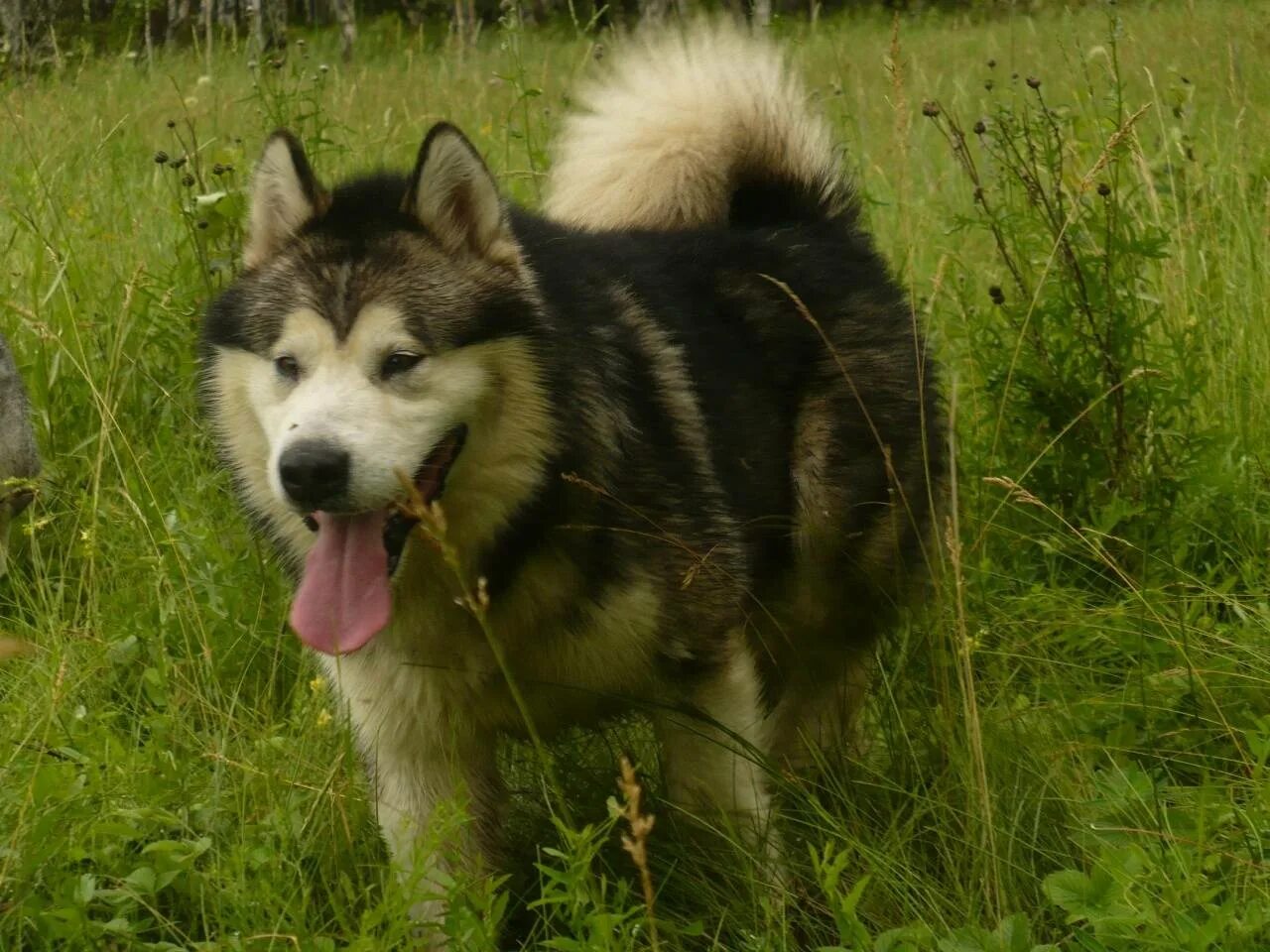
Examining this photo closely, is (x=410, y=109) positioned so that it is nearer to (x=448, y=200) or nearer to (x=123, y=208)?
(x=123, y=208)

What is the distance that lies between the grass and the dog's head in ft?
1.09

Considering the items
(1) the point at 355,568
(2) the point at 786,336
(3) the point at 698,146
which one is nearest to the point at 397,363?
(1) the point at 355,568

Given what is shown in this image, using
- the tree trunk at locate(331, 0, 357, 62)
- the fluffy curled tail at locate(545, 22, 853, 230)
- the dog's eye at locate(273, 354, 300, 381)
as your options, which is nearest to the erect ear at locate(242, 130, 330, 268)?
the dog's eye at locate(273, 354, 300, 381)

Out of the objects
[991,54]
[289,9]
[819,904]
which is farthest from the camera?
[289,9]

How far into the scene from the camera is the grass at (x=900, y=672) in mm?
2246

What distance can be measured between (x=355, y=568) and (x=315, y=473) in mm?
236

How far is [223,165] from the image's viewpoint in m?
3.98

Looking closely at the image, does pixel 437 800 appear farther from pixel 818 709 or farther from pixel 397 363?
pixel 818 709

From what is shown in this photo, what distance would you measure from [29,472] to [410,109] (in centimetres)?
474

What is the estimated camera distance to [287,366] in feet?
8.05

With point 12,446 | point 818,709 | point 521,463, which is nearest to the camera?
point 521,463

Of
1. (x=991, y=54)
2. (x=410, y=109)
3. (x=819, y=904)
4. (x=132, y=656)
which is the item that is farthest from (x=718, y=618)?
(x=991, y=54)

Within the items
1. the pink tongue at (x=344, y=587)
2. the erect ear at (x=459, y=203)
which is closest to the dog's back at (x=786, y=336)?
the erect ear at (x=459, y=203)

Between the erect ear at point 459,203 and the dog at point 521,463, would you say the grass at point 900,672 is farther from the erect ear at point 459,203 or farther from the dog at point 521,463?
the erect ear at point 459,203
